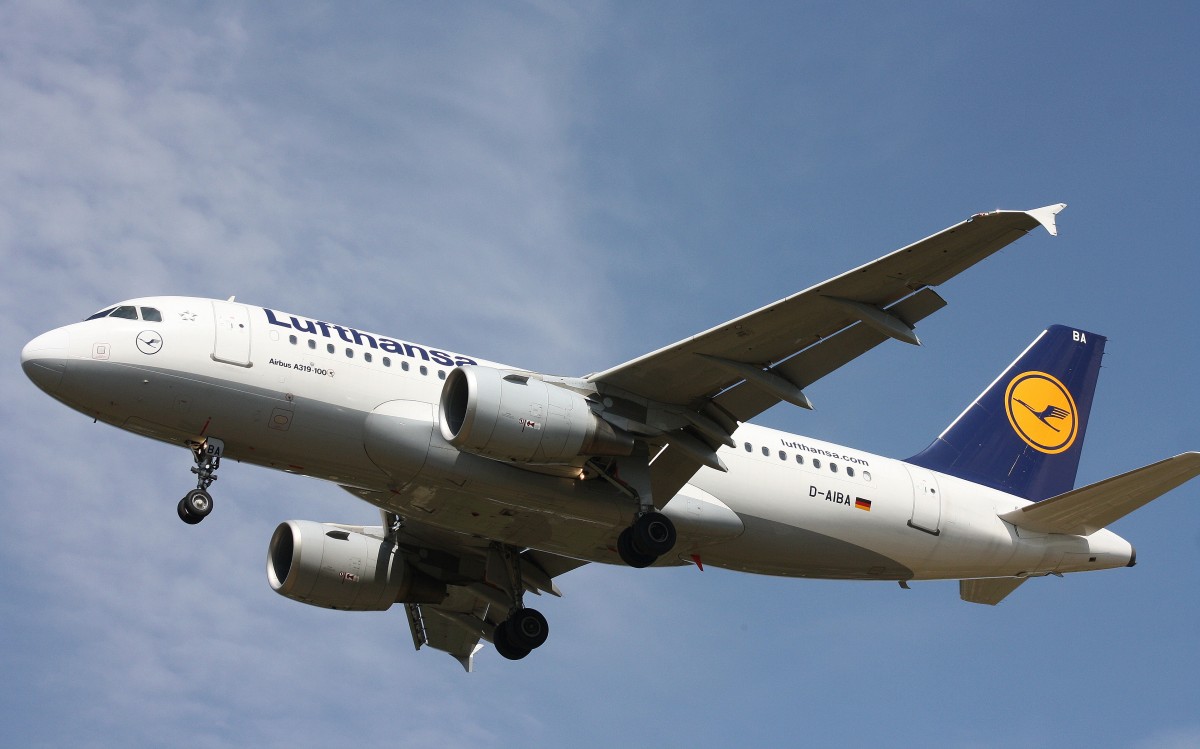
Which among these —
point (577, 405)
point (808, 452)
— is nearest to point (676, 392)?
point (577, 405)

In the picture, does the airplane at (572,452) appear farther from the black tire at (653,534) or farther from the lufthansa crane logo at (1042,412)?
the lufthansa crane logo at (1042,412)

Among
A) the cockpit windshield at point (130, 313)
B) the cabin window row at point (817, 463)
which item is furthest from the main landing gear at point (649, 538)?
the cockpit windshield at point (130, 313)

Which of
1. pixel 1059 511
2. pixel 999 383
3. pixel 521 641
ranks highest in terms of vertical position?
pixel 999 383

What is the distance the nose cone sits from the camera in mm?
23312

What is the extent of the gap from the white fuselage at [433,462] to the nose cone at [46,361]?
0.02 metres

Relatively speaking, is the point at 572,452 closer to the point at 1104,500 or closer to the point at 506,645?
the point at 506,645

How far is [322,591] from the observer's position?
96.1 feet

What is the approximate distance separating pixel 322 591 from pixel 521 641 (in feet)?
14.3

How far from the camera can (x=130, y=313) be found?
24250mm

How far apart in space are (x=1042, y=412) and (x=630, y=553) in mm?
12161

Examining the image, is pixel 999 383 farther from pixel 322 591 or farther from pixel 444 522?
pixel 322 591

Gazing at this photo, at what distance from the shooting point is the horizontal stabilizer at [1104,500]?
25906 millimetres

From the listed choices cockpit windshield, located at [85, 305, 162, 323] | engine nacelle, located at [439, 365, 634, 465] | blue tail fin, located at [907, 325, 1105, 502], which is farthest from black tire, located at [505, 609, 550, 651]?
cockpit windshield, located at [85, 305, 162, 323]

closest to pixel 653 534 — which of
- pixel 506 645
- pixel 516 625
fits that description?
pixel 516 625
